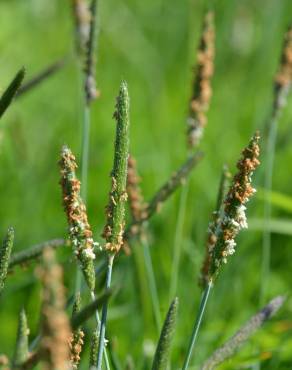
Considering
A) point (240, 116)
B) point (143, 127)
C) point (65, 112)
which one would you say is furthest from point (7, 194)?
point (240, 116)

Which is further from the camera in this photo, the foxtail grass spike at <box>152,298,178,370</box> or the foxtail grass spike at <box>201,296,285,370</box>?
the foxtail grass spike at <box>201,296,285,370</box>

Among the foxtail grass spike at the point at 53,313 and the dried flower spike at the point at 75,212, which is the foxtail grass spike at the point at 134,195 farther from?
the foxtail grass spike at the point at 53,313

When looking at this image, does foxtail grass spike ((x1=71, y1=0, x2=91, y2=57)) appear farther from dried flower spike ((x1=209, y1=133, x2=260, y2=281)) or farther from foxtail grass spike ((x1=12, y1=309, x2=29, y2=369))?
foxtail grass spike ((x1=12, y1=309, x2=29, y2=369))

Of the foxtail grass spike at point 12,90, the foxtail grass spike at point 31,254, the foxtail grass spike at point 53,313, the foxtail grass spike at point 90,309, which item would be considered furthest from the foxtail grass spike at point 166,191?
the foxtail grass spike at point 53,313

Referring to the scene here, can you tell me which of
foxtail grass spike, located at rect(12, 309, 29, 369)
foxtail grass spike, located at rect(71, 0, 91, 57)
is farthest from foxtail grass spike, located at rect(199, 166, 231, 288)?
foxtail grass spike, located at rect(71, 0, 91, 57)

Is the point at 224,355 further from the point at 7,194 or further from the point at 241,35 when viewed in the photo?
the point at 241,35
